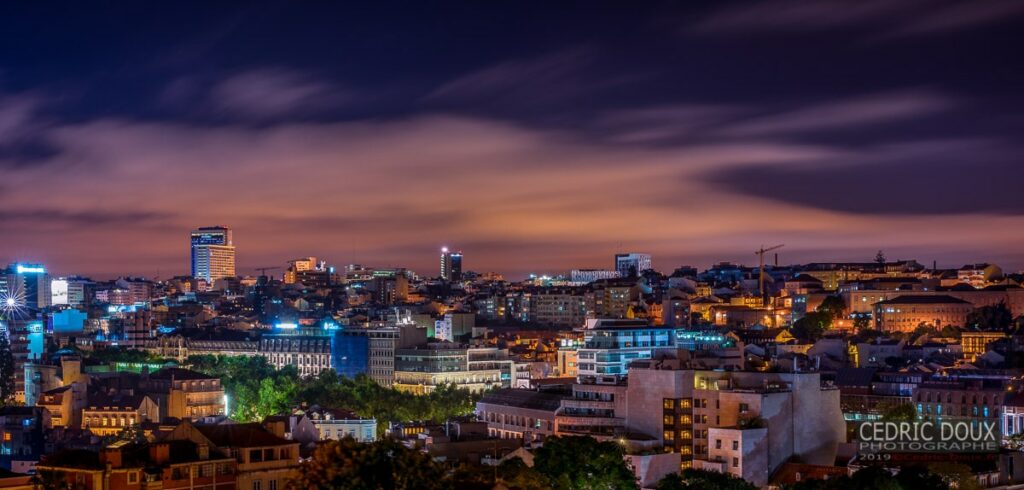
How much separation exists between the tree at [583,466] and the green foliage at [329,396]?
91.0 ft

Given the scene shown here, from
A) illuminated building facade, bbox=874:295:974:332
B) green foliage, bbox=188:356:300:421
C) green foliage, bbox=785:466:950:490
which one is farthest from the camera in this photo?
illuminated building facade, bbox=874:295:974:332

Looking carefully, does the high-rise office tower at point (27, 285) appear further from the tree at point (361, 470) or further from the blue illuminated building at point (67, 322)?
the tree at point (361, 470)

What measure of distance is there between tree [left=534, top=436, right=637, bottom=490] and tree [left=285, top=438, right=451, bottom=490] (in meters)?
11.8

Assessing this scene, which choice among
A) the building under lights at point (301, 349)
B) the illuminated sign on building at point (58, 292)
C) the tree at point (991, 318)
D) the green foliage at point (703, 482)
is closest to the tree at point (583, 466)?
the green foliage at point (703, 482)

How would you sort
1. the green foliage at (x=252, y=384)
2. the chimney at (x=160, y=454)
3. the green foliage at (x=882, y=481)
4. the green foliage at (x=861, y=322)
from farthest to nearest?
the green foliage at (x=861, y=322) → the green foliage at (x=252, y=384) → the green foliage at (x=882, y=481) → the chimney at (x=160, y=454)

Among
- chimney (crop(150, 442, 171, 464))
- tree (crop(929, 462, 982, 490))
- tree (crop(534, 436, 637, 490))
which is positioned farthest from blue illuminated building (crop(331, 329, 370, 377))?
chimney (crop(150, 442, 171, 464))

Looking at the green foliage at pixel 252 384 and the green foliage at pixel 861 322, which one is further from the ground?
the green foliage at pixel 861 322

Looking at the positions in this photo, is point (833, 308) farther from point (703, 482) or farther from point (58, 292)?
point (58, 292)

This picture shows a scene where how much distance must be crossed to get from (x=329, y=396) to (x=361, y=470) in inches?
1980

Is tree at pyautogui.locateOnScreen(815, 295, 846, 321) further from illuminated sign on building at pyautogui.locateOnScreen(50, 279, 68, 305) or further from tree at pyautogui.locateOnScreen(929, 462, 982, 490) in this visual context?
illuminated sign on building at pyautogui.locateOnScreen(50, 279, 68, 305)

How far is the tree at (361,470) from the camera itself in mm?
26125

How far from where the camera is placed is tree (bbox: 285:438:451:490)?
26125 mm

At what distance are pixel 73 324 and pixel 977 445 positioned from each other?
103788 mm

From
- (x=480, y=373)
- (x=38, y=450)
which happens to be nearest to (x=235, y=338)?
(x=480, y=373)
